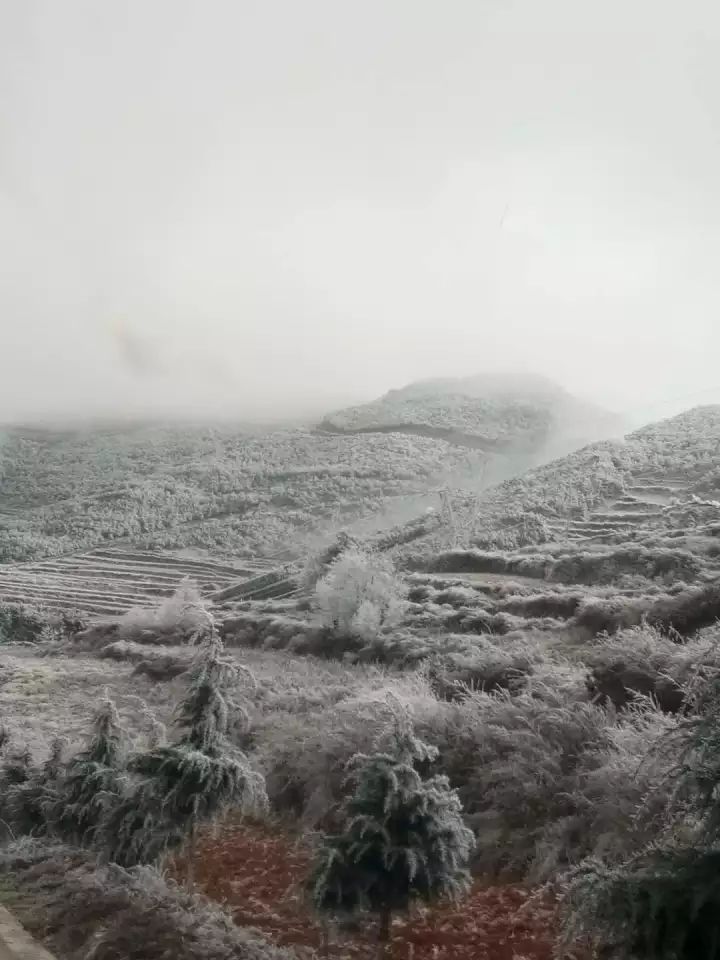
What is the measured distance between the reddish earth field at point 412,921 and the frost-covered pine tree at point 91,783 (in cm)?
164

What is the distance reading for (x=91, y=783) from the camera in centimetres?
893

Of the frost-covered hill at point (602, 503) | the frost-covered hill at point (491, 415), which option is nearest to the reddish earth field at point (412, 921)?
the frost-covered hill at point (602, 503)

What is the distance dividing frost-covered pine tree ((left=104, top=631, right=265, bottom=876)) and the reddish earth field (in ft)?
2.67

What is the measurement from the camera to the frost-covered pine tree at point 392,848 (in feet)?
20.7

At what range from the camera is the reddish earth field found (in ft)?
23.0

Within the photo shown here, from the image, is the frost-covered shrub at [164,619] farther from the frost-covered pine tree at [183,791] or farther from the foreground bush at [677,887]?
the foreground bush at [677,887]

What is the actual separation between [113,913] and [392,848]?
403cm

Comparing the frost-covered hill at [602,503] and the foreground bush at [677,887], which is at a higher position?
the frost-covered hill at [602,503]

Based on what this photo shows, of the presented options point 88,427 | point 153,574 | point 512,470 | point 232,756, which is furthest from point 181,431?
point 232,756

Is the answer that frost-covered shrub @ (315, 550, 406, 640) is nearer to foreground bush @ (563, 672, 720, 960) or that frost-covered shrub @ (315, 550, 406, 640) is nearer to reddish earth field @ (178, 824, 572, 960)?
reddish earth field @ (178, 824, 572, 960)

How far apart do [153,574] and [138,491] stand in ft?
9.93

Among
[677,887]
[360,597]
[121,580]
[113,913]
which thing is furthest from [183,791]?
[121,580]

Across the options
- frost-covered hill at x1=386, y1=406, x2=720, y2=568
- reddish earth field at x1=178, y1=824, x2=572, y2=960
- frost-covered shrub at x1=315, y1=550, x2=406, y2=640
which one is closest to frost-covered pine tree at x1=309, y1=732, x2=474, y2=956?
reddish earth field at x1=178, y1=824, x2=572, y2=960

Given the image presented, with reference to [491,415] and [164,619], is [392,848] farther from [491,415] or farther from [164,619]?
[491,415]
